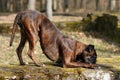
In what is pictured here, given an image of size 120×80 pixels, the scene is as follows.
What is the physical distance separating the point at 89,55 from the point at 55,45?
0.69 metres

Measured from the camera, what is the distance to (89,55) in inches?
314

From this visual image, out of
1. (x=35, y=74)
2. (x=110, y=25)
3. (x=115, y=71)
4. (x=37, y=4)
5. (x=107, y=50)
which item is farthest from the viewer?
(x=37, y=4)

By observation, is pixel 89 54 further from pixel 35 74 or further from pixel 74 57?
pixel 35 74

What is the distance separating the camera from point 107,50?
16.2 metres

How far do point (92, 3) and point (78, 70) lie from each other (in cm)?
5803

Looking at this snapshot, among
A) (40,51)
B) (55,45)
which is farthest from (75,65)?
(40,51)

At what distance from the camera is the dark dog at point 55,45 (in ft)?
25.7

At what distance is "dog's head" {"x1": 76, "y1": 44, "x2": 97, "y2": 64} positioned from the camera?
26.1ft

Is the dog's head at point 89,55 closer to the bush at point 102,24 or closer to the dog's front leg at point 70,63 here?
the dog's front leg at point 70,63

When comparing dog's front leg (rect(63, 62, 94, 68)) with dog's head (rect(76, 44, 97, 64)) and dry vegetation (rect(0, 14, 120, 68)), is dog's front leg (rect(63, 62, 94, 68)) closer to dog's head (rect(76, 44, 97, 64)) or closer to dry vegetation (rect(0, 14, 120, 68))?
dog's head (rect(76, 44, 97, 64))

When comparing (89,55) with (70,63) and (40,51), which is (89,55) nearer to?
(70,63)

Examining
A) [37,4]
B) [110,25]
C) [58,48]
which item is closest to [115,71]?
[58,48]

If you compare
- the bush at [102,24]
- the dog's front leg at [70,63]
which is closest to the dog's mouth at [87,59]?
the dog's front leg at [70,63]

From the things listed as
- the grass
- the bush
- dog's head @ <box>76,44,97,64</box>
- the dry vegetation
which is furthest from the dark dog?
the bush
